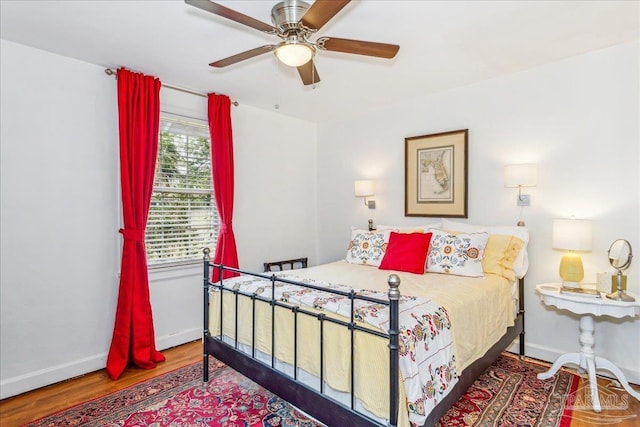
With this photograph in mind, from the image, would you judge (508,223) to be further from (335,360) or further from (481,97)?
(335,360)

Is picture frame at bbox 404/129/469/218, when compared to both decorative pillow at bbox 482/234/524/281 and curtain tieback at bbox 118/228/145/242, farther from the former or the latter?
curtain tieback at bbox 118/228/145/242

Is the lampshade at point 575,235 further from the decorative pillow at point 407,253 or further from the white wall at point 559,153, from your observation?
the decorative pillow at point 407,253

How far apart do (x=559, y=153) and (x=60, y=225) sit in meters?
4.14

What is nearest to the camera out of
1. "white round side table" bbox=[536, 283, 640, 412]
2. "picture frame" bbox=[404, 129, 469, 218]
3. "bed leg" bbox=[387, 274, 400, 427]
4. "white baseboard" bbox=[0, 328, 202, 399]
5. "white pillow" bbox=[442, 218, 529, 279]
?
"bed leg" bbox=[387, 274, 400, 427]

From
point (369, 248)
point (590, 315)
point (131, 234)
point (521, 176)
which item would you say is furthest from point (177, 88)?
point (590, 315)

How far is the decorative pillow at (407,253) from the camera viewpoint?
9.51 feet

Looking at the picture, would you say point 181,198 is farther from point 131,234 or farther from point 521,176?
point 521,176

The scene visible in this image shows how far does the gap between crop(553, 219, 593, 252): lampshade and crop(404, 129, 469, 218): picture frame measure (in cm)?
93

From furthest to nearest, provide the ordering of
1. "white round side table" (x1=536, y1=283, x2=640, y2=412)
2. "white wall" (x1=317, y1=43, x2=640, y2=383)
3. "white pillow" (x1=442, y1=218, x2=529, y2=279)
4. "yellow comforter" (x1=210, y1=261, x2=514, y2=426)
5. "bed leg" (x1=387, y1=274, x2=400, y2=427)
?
"white pillow" (x1=442, y1=218, x2=529, y2=279) → "white wall" (x1=317, y1=43, x2=640, y2=383) → "white round side table" (x1=536, y1=283, x2=640, y2=412) → "yellow comforter" (x1=210, y1=261, x2=514, y2=426) → "bed leg" (x1=387, y1=274, x2=400, y2=427)

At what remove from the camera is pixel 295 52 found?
1912mm

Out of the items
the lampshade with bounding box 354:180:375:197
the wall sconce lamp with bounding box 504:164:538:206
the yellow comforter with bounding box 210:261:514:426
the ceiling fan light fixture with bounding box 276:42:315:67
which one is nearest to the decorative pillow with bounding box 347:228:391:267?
the yellow comforter with bounding box 210:261:514:426

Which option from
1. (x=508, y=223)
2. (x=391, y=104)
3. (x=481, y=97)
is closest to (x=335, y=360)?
(x=508, y=223)

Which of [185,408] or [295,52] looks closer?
[295,52]

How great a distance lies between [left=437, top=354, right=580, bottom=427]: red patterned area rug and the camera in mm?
2072
